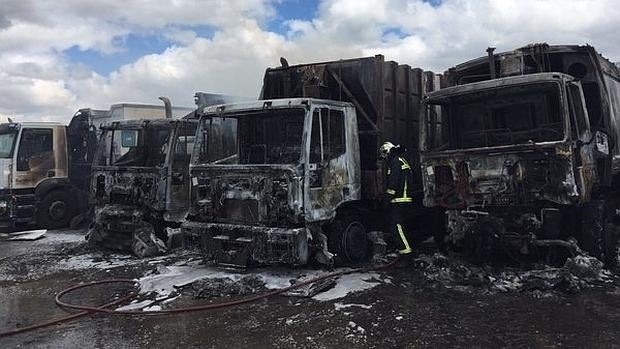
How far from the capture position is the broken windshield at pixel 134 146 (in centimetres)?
900

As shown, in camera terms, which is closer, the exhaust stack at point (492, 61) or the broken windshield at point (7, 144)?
the exhaust stack at point (492, 61)

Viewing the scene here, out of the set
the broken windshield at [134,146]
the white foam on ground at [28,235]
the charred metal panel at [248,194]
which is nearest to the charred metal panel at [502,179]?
the charred metal panel at [248,194]

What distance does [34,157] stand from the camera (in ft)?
39.9

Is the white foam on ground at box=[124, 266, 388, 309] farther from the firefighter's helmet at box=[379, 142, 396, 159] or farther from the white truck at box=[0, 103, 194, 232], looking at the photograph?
the white truck at box=[0, 103, 194, 232]

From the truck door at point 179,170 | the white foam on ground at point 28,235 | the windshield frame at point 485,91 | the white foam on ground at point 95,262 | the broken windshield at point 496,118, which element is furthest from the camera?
the white foam on ground at point 28,235

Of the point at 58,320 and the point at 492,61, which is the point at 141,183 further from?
the point at 492,61

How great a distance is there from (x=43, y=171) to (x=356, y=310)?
9.59 m

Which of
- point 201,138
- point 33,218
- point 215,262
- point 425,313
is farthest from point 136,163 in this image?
point 425,313

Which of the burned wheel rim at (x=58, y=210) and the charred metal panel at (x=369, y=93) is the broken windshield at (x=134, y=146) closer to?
the charred metal panel at (x=369, y=93)

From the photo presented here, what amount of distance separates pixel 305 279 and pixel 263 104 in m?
2.26

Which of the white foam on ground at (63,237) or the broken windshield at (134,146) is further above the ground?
the broken windshield at (134,146)

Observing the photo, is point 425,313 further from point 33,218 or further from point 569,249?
point 33,218

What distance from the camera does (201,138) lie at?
7.42 m

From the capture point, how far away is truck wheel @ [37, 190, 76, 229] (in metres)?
12.2
